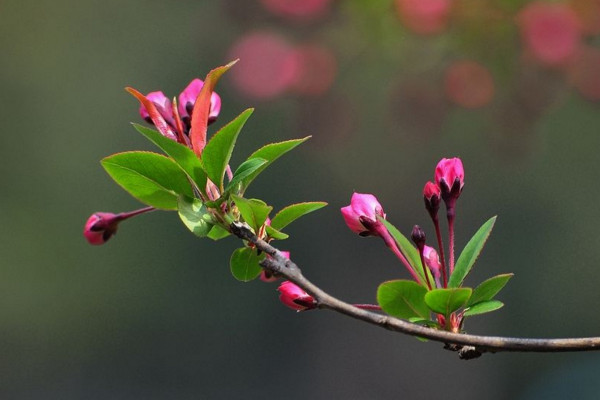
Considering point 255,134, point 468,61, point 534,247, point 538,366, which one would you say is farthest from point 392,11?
point 538,366

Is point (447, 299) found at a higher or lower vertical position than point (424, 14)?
lower

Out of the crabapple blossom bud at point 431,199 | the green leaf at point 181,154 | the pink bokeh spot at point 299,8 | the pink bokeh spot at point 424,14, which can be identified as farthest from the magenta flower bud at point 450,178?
the pink bokeh spot at point 299,8

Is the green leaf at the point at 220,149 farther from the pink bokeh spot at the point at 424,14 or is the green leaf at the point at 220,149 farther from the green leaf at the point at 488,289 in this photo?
the pink bokeh spot at the point at 424,14

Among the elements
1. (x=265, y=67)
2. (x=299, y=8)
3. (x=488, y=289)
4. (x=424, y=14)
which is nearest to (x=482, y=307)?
(x=488, y=289)

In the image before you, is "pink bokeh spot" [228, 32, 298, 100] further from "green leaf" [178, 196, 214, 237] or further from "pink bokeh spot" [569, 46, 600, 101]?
"green leaf" [178, 196, 214, 237]

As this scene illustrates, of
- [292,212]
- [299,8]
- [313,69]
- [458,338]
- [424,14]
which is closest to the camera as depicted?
[458,338]

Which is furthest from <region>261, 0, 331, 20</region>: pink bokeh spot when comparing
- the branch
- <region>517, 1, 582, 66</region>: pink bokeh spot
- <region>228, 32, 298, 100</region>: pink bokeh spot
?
the branch

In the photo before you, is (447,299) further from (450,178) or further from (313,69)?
(313,69)
